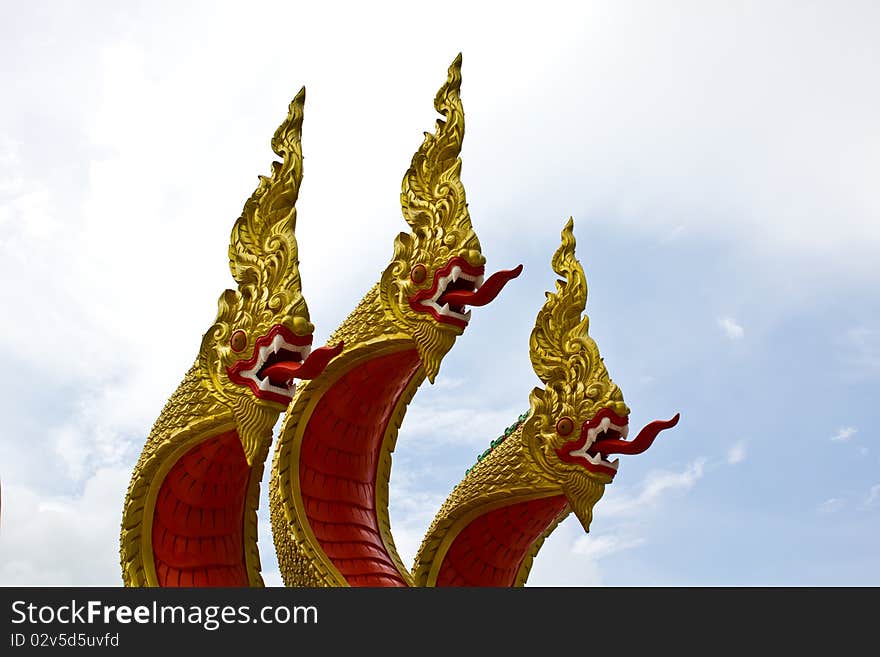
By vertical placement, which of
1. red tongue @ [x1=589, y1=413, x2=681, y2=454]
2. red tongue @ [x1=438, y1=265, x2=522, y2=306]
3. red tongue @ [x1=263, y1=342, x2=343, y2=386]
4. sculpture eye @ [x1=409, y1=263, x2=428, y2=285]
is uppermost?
sculpture eye @ [x1=409, y1=263, x2=428, y2=285]

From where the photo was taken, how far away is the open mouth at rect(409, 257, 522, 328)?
898cm

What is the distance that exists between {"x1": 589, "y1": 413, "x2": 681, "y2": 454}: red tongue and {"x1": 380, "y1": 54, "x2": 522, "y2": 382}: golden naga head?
1.66 m

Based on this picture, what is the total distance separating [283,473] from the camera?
9.01 m

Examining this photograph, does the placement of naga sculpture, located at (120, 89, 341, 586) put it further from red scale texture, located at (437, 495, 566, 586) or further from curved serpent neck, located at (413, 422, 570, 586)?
red scale texture, located at (437, 495, 566, 586)

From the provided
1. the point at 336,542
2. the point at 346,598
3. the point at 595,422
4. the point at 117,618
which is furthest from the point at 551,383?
the point at 117,618

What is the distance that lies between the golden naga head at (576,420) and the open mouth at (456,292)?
1.39 meters

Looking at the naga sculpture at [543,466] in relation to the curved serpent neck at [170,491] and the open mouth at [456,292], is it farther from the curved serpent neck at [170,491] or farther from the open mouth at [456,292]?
the curved serpent neck at [170,491]

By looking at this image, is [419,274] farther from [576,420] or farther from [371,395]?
[576,420]

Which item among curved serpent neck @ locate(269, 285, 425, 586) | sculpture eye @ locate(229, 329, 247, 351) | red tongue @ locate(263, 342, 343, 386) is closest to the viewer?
red tongue @ locate(263, 342, 343, 386)

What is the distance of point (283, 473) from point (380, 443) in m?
0.91

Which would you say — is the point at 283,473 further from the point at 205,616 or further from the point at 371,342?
the point at 205,616

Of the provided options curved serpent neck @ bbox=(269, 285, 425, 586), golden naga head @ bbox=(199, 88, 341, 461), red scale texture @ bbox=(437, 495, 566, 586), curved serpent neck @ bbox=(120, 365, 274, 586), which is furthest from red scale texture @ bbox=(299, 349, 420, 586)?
golden naga head @ bbox=(199, 88, 341, 461)

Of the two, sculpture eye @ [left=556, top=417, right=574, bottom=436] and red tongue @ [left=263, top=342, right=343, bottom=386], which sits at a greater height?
sculpture eye @ [left=556, top=417, right=574, bottom=436]

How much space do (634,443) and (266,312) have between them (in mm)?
3309
